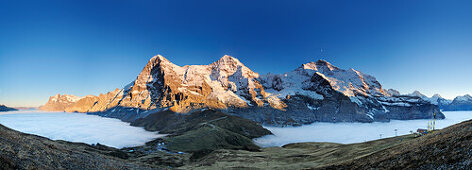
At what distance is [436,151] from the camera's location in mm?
21734

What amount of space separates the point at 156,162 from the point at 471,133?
9803 cm

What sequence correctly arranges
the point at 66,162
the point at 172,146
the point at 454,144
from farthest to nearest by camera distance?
the point at 172,146
the point at 66,162
the point at 454,144

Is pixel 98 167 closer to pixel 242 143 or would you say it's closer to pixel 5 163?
pixel 5 163

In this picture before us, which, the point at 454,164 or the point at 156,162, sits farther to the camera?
the point at 156,162

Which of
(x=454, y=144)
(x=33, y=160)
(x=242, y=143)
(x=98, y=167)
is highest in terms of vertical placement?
(x=454, y=144)

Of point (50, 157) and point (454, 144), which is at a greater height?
point (454, 144)

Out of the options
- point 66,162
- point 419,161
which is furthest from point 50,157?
point 419,161

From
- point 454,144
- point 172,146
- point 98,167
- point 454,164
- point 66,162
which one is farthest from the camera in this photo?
point 172,146

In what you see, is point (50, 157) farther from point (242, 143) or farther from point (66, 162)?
point (242, 143)

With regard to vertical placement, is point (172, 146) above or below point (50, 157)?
below

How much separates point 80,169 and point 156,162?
68975mm

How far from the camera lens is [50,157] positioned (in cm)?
2578

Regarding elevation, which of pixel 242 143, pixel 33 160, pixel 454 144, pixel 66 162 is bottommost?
pixel 242 143

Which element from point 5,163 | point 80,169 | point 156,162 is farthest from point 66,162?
point 156,162
